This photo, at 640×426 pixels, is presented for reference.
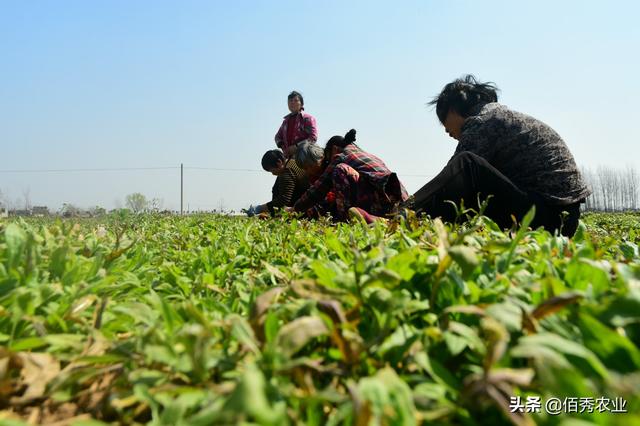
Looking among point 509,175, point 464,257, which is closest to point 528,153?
point 509,175

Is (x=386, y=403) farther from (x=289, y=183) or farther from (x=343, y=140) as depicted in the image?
(x=289, y=183)

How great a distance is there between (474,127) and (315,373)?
12.8ft

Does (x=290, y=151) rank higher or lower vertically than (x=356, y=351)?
higher

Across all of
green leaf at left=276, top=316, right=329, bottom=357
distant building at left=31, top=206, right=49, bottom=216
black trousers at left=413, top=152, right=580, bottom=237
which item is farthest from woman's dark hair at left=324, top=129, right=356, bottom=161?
distant building at left=31, top=206, right=49, bottom=216

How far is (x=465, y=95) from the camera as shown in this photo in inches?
197

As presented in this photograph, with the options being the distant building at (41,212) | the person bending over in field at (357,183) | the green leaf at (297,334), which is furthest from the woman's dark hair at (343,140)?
the distant building at (41,212)

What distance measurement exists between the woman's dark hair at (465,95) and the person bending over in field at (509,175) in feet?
1.82

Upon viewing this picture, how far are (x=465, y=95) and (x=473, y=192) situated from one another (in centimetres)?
154

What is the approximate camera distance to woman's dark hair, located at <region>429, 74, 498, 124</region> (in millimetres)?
4980

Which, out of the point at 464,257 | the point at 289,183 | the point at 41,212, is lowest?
the point at 41,212

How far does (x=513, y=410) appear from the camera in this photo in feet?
2.12

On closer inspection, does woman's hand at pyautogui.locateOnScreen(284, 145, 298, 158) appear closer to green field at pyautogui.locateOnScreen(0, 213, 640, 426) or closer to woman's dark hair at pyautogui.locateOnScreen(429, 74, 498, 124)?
woman's dark hair at pyautogui.locateOnScreen(429, 74, 498, 124)

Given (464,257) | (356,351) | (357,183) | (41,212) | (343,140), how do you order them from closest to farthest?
1. (356,351)
2. (464,257)
3. (357,183)
4. (343,140)
5. (41,212)

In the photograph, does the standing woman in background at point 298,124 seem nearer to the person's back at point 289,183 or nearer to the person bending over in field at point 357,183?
the person's back at point 289,183
